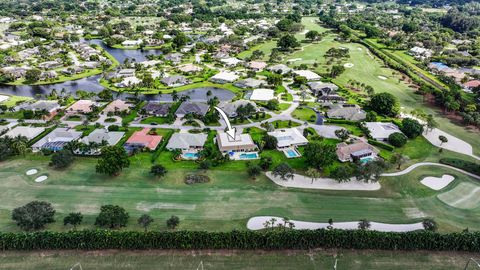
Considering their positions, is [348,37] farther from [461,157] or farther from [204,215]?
[204,215]

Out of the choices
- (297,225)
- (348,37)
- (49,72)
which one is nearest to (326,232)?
(297,225)

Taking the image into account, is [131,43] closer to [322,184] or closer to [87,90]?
[87,90]

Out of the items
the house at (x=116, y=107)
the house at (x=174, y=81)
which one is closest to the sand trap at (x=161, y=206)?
the house at (x=116, y=107)

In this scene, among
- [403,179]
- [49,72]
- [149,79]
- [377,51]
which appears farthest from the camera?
[377,51]

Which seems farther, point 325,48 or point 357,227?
point 325,48

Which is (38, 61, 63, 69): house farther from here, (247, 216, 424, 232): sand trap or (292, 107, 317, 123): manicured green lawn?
(247, 216, 424, 232): sand trap

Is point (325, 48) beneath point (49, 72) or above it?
beneath

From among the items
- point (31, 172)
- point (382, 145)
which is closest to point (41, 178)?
point (31, 172)

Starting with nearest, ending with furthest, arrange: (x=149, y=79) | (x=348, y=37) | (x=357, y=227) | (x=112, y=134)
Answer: (x=357, y=227) < (x=112, y=134) < (x=149, y=79) < (x=348, y=37)
